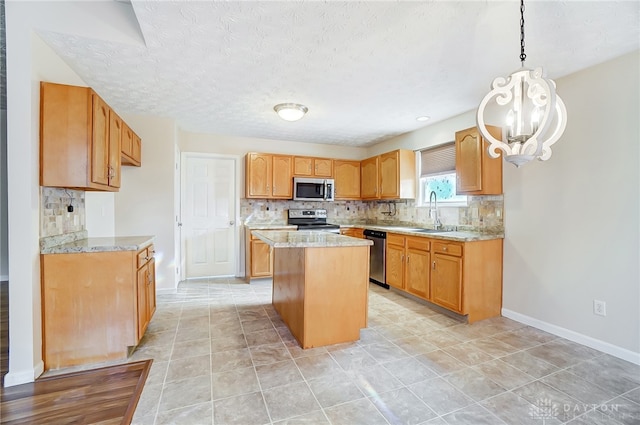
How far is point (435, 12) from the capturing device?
70.4 inches

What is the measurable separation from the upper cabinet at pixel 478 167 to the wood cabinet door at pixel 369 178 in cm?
177

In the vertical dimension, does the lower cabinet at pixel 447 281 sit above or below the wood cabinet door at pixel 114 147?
below

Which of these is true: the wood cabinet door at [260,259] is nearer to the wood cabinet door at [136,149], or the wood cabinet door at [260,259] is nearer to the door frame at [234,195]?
Answer: the door frame at [234,195]

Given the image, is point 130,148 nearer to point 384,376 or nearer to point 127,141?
point 127,141

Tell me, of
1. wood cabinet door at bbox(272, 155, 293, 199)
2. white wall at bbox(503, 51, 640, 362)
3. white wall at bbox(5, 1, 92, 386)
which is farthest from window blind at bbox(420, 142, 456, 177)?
white wall at bbox(5, 1, 92, 386)

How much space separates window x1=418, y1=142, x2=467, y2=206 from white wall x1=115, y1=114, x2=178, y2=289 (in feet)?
11.8

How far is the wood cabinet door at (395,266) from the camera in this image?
387 cm

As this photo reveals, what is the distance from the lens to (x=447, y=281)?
3145 mm

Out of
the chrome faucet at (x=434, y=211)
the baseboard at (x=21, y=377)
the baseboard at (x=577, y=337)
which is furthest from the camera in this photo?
the chrome faucet at (x=434, y=211)

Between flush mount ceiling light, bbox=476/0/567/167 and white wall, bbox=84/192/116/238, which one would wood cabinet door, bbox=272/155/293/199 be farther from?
flush mount ceiling light, bbox=476/0/567/167

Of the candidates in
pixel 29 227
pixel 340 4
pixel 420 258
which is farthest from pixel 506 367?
pixel 29 227

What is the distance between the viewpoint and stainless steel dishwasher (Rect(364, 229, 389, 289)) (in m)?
4.22

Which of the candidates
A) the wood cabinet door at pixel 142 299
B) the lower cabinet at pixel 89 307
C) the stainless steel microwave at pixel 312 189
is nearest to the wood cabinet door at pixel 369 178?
the stainless steel microwave at pixel 312 189

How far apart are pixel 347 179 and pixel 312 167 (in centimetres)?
73
